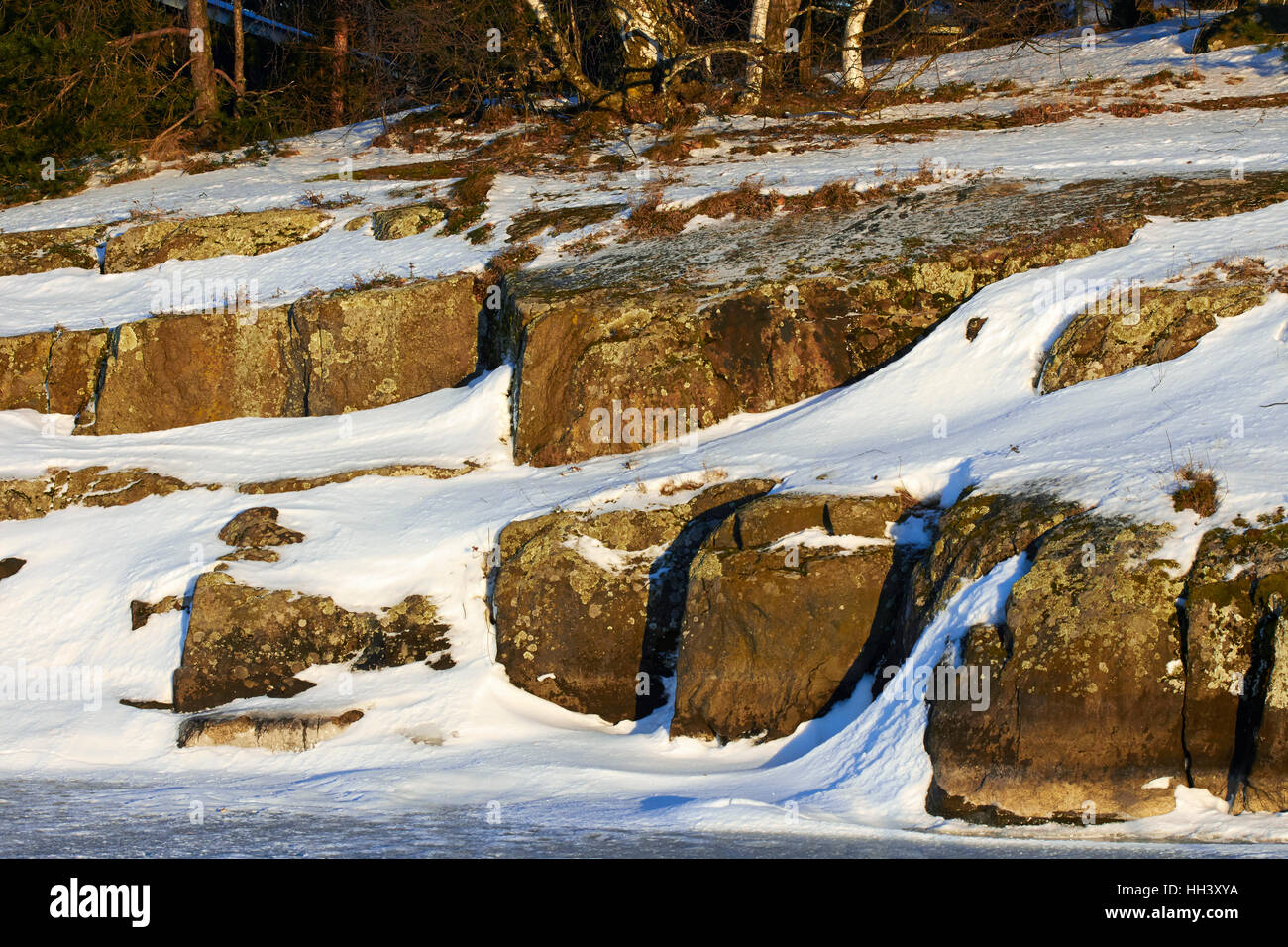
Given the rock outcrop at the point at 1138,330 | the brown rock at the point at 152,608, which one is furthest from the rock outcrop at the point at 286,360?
the rock outcrop at the point at 1138,330

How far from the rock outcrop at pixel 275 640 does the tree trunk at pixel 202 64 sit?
1440cm

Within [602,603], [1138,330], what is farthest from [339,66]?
[1138,330]

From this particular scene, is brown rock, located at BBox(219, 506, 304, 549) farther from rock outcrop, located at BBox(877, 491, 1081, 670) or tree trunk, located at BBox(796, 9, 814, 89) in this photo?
tree trunk, located at BBox(796, 9, 814, 89)

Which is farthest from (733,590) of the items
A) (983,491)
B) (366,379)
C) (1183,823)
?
(366,379)

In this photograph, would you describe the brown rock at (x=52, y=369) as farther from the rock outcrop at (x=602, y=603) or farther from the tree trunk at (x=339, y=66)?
the tree trunk at (x=339, y=66)

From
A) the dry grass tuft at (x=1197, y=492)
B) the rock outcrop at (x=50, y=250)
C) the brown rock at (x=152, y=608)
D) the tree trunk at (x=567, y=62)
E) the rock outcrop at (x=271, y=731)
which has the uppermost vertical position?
the tree trunk at (x=567, y=62)

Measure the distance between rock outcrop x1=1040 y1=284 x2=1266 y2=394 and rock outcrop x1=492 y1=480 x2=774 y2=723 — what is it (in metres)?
2.76

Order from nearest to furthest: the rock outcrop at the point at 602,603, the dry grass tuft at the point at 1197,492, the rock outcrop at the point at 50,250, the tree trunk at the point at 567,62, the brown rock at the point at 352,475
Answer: the dry grass tuft at the point at 1197,492 → the rock outcrop at the point at 602,603 → the brown rock at the point at 352,475 → the rock outcrop at the point at 50,250 → the tree trunk at the point at 567,62

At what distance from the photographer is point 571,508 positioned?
980 centimetres

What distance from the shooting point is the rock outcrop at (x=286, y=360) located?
13008 mm

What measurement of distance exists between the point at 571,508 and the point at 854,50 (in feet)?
42.2

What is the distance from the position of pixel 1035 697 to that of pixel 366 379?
8438 millimetres

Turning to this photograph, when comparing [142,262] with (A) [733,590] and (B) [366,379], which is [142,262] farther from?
(A) [733,590]

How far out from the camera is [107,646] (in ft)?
32.5
